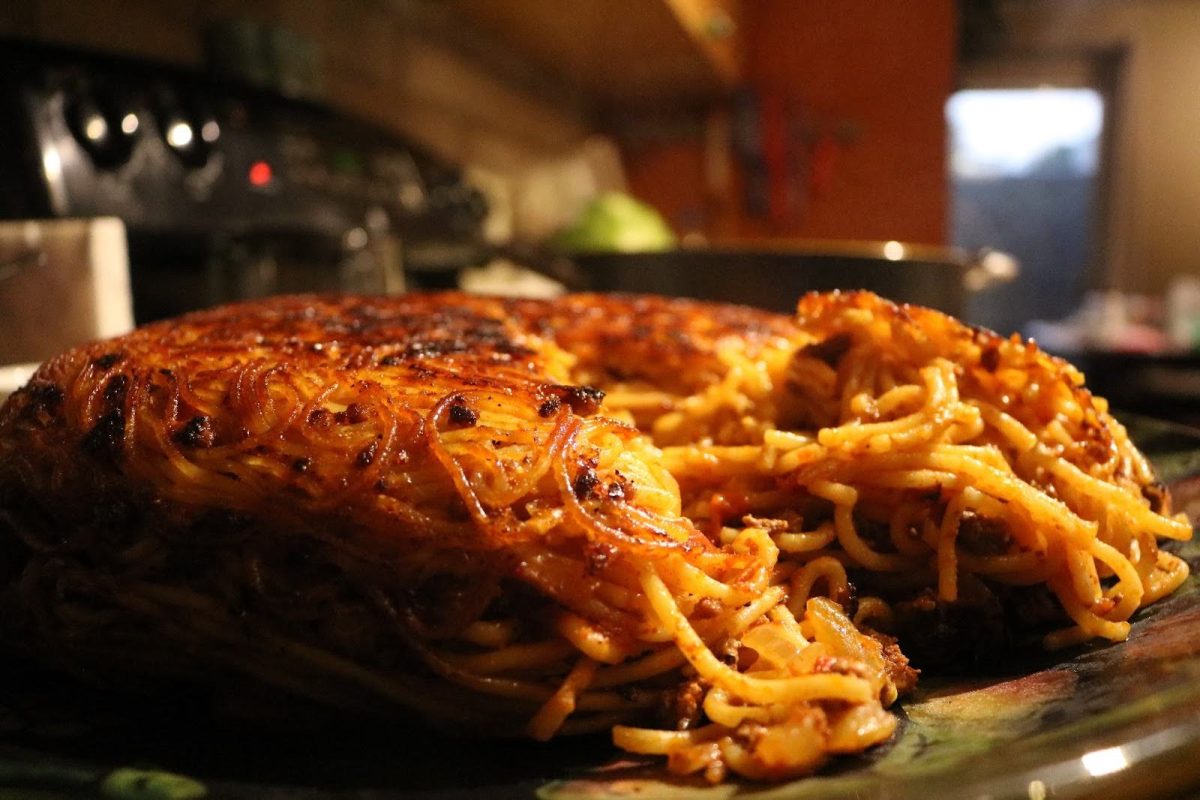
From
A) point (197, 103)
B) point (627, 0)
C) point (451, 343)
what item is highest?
point (627, 0)

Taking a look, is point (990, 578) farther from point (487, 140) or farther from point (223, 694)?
point (487, 140)

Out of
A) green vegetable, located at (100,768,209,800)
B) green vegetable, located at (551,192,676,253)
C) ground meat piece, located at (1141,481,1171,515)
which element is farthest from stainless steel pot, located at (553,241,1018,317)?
green vegetable, located at (100,768,209,800)

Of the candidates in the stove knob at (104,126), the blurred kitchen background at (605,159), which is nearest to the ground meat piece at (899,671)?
the blurred kitchen background at (605,159)

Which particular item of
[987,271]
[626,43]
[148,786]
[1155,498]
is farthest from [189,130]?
[626,43]

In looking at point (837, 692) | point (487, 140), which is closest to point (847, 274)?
point (837, 692)

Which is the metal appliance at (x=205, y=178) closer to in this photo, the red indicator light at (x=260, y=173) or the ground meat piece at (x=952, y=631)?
the red indicator light at (x=260, y=173)

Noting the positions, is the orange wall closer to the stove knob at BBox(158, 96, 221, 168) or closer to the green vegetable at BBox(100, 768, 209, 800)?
the stove knob at BBox(158, 96, 221, 168)
